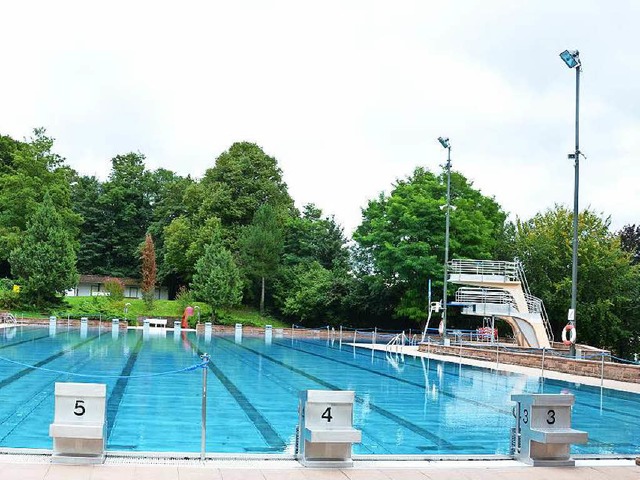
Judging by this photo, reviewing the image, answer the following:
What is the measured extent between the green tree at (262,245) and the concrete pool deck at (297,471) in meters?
39.6

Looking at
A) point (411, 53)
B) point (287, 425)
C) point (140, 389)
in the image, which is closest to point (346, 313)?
point (411, 53)

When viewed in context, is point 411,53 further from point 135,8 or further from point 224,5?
point 135,8

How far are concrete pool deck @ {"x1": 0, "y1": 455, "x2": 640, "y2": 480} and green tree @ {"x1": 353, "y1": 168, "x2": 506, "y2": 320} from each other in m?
30.0

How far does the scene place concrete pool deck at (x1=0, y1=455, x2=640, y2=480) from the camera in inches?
233

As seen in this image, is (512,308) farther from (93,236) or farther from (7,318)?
(93,236)

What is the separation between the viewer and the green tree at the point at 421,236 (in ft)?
123

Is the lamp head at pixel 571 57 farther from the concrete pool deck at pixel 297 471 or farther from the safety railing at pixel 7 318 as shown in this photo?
the safety railing at pixel 7 318

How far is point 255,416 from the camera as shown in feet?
36.6

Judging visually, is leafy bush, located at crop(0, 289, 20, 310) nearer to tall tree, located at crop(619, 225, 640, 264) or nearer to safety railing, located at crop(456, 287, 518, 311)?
safety railing, located at crop(456, 287, 518, 311)

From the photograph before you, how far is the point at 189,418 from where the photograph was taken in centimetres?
1050

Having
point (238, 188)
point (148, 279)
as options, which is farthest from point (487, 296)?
point (238, 188)

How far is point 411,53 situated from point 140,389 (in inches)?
413

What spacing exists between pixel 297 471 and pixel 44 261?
39.1 m

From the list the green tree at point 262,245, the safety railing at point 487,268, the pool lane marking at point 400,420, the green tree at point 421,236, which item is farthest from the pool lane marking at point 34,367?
the green tree at point 262,245
